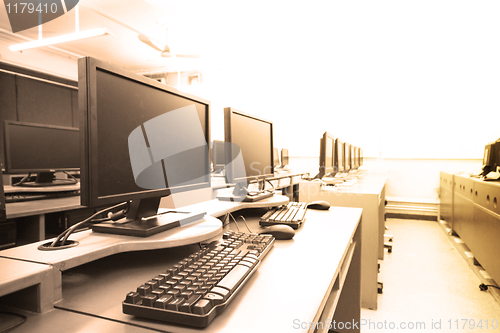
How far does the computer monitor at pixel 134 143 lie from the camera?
1.97ft

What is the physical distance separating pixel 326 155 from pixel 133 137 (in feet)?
5.78

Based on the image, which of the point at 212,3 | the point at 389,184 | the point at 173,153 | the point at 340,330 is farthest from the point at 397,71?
the point at 173,153

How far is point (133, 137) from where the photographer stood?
73cm

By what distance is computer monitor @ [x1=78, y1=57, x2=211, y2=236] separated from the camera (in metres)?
0.60

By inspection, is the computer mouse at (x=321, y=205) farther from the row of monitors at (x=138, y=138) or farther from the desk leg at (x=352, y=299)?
the row of monitors at (x=138, y=138)

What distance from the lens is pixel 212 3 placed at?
356cm

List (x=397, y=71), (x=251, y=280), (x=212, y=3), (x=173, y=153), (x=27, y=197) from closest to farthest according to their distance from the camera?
(x=251, y=280)
(x=173, y=153)
(x=27, y=197)
(x=212, y=3)
(x=397, y=71)

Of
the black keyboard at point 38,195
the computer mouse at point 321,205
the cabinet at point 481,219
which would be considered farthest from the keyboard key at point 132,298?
the cabinet at point 481,219

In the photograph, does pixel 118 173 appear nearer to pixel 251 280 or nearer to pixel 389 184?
→ pixel 251 280

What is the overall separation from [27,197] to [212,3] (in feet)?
9.68

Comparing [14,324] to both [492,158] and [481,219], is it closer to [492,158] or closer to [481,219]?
[481,219]

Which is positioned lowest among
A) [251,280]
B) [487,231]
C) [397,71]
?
Result: [487,231]

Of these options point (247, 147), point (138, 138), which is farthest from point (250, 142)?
point (138, 138)

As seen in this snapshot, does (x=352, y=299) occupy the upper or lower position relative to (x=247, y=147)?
lower
